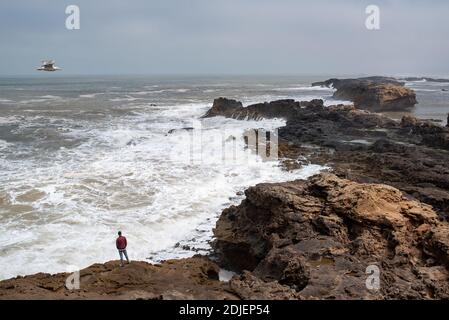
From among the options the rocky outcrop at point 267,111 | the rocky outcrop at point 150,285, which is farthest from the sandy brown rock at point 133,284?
the rocky outcrop at point 267,111

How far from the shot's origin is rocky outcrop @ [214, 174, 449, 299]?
561cm

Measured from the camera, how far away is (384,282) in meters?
5.54

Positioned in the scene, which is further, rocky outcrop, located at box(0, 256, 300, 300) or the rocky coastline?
the rocky coastline

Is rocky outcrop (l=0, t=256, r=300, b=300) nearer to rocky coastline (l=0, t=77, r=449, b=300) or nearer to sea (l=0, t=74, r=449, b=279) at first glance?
rocky coastline (l=0, t=77, r=449, b=300)

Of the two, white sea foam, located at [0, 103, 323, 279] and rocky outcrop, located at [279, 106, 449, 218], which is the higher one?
rocky outcrop, located at [279, 106, 449, 218]

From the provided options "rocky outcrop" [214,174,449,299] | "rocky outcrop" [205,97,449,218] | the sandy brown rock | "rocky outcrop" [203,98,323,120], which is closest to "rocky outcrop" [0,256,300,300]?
the sandy brown rock

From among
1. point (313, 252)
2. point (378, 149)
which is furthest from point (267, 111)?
point (313, 252)

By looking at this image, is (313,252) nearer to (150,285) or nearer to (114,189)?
(150,285)

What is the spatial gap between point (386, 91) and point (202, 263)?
36.1 metres

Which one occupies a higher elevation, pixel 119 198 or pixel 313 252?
pixel 313 252

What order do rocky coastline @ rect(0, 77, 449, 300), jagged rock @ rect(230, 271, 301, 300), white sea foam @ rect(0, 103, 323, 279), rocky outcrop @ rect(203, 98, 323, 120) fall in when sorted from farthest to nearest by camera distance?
rocky outcrop @ rect(203, 98, 323, 120), white sea foam @ rect(0, 103, 323, 279), rocky coastline @ rect(0, 77, 449, 300), jagged rock @ rect(230, 271, 301, 300)

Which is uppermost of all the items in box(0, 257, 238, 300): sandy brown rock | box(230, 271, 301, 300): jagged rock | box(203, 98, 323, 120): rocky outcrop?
box(203, 98, 323, 120): rocky outcrop

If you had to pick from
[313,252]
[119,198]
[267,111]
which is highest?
[267,111]

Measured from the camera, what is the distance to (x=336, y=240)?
7.06 m
